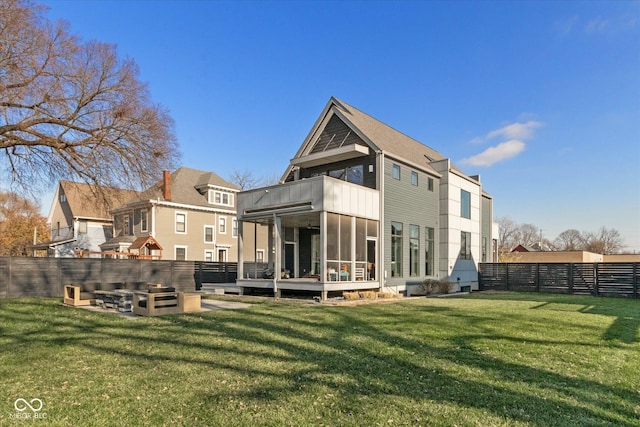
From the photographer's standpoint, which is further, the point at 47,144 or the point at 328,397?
the point at 47,144

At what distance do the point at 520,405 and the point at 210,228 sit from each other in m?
31.5

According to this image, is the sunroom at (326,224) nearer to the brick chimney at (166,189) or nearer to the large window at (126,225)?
the brick chimney at (166,189)

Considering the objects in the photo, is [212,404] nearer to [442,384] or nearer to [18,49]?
[442,384]

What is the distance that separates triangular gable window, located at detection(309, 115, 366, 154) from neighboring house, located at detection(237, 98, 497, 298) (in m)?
0.05

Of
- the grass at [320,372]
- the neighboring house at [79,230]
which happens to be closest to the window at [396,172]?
the grass at [320,372]

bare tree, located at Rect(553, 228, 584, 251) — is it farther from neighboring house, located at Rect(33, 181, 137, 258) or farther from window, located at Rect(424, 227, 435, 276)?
neighboring house, located at Rect(33, 181, 137, 258)

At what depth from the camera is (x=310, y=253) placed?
1975 cm

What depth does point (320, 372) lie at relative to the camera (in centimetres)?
559

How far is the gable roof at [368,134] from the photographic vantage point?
18.9 metres

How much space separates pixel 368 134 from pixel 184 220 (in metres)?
18.6

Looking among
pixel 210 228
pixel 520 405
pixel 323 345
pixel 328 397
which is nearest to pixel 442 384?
pixel 520 405

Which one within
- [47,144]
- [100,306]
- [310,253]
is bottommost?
[100,306]

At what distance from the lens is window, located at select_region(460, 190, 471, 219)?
80.0 feet

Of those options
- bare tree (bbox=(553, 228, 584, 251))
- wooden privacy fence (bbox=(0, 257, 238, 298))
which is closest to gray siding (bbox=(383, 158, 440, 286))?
wooden privacy fence (bbox=(0, 257, 238, 298))
